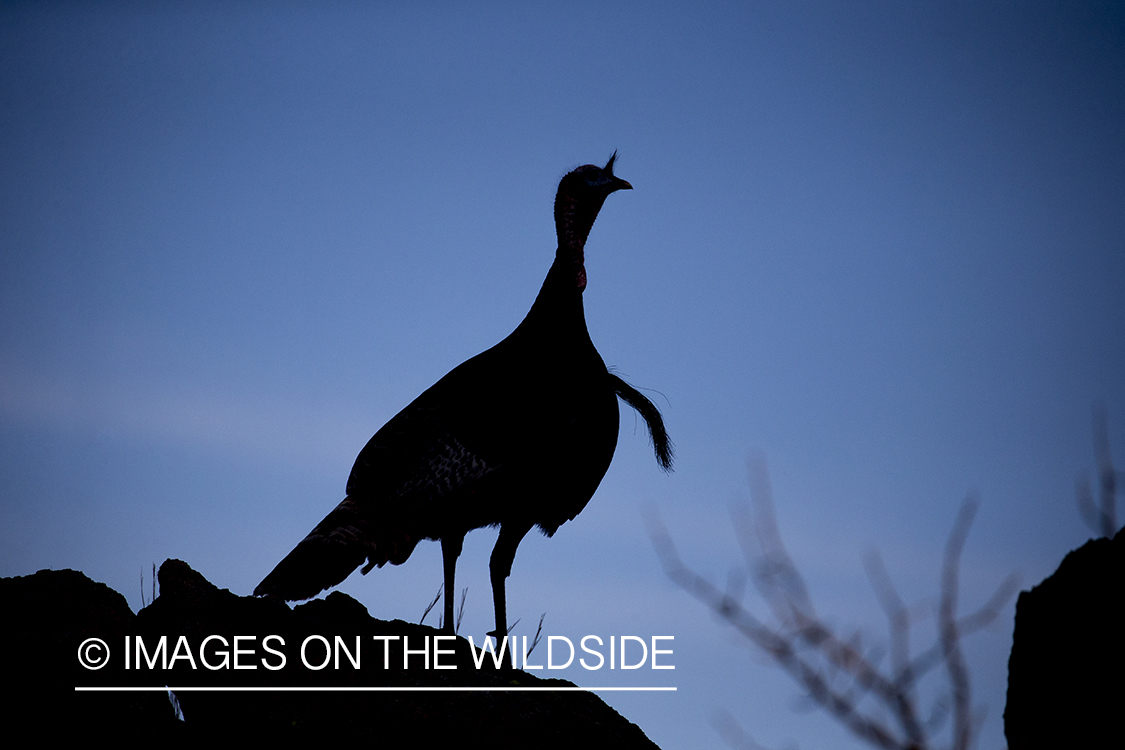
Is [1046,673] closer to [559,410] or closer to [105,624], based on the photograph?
[559,410]

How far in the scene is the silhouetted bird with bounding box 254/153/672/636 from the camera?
16.4ft

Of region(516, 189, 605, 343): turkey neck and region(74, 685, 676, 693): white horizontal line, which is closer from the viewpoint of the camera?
region(74, 685, 676, 693): white horizontal line

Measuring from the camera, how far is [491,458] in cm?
550

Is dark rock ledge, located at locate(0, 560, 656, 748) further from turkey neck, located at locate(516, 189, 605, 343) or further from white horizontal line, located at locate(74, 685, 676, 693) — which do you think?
turkey neck, located at locate(516, 189, 605, 343)

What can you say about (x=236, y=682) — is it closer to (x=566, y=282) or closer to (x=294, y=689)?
(x=294, y=689)

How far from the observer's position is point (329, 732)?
3926mm

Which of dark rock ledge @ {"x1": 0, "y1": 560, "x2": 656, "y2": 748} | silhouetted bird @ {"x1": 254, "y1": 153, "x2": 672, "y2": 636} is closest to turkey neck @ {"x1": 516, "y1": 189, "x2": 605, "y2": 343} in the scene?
silhouetted bird @ {"x1": 254, "y1": 153, "x2": 672, "y2": 636}

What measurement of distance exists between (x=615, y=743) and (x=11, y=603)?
296 cm

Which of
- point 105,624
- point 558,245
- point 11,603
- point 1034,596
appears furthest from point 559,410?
point 1034,596

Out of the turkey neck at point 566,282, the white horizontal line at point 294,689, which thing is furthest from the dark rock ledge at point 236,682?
A: the turkey neck at point 566,282

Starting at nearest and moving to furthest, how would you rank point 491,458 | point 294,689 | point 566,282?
point 294,689 → point 491,458 → point 566,282

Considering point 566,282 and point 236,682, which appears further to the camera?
point 566,282

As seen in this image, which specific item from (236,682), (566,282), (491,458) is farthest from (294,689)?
(566,282)

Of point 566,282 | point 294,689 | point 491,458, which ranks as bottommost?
point 294,689
